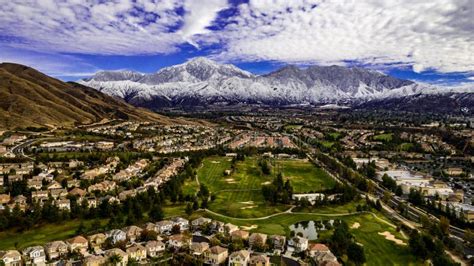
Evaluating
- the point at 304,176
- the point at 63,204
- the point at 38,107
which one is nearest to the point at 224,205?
the point at 63,204

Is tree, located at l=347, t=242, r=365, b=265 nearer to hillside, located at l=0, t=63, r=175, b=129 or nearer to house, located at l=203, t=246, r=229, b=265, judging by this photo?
house, located at l=203, t=246, r=229, b=265

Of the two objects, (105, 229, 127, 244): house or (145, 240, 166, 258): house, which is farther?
(105, 229, 127, 244): house

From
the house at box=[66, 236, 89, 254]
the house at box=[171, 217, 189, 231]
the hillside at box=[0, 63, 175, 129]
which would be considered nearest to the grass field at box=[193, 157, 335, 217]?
the house at box=[171, 217, 189, 231]

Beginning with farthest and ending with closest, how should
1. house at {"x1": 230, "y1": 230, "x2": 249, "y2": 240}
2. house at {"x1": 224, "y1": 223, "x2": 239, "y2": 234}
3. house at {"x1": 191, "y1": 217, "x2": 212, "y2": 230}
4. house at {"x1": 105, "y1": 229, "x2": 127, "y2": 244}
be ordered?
house at {"x1": 191, "y1": 217, "x2": 212, "y2": 230} → house at {"x1": 224, "y1": 223, "x2": 239, "y2": 234} → house at {"x1": 230, "y1": 230, "x2": 249, "y2": 240} → house at {"x1": 105, "y1": 229, "x2": 127, "y2": 244}

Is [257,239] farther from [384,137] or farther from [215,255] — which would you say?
[384,137]

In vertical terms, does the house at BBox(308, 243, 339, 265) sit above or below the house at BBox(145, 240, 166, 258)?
above

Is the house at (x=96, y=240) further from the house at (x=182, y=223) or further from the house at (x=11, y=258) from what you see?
the house at (x=182, y=223)
